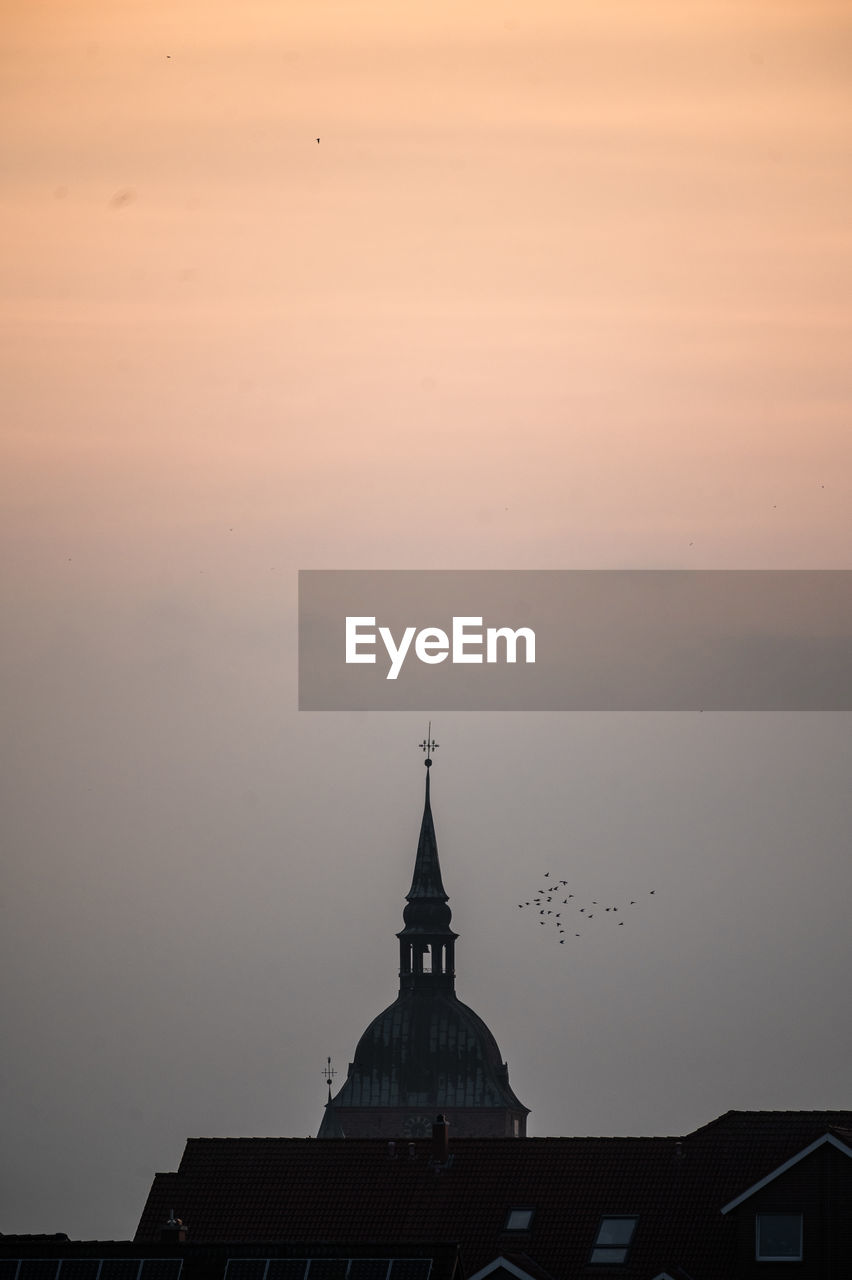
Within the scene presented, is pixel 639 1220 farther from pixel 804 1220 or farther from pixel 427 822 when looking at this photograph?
pixel 427 822

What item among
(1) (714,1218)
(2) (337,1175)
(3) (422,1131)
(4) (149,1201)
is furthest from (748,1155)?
(3) (422,1131)

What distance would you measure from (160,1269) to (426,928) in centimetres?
10084

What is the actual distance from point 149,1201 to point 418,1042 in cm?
8451

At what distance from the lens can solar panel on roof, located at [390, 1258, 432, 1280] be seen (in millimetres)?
55344

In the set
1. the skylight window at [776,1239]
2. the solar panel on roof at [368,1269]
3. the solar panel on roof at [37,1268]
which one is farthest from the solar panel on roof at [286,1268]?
the skylight window at [776,1239]

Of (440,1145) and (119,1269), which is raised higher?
(440,1145)

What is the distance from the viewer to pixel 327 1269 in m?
55.7

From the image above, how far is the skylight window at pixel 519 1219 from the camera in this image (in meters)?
64.2

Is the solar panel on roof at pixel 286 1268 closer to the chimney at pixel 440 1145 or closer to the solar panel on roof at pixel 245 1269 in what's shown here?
the solar panel on roof at pixel 245 1269

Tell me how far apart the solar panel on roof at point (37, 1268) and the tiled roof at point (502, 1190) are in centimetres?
763

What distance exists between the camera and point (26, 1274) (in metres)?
57.0

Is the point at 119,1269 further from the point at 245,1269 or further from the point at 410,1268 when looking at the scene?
the point at 410,1268

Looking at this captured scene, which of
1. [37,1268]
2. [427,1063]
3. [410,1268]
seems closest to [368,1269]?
[410,1268]

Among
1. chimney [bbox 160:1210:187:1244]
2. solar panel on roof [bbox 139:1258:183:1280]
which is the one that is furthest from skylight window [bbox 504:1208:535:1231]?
solar panel on roof [bbox 139:1258:183:1280]
